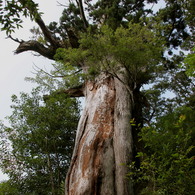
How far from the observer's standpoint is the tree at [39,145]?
6398mm

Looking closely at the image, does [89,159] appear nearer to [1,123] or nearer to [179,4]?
[1,123]

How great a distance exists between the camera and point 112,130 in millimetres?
5078

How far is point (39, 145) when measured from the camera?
6926 millimetres

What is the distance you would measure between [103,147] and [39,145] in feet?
10.2

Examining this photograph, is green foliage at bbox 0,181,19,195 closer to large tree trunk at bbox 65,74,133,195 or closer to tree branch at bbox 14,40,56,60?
large tree trunk at bbox 65,74,133,195

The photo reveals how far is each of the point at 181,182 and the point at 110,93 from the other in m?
3.98

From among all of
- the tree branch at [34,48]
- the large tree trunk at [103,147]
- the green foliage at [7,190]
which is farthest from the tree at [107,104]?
the green foliage at [7,190]

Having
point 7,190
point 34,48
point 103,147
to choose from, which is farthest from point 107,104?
point 34,48

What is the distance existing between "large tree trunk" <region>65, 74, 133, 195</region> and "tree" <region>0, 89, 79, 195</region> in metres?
1.53

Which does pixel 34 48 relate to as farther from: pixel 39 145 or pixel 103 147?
pixel 103 147

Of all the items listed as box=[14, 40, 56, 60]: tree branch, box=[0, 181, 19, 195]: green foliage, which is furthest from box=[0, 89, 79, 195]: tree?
box=[14, 40, 56, 60]: tree branch

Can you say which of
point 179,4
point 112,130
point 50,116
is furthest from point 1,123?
point 179,4

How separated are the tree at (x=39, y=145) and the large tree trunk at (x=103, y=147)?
153cm

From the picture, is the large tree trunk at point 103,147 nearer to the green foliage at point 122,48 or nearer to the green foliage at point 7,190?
the green foliage at point 122,48
